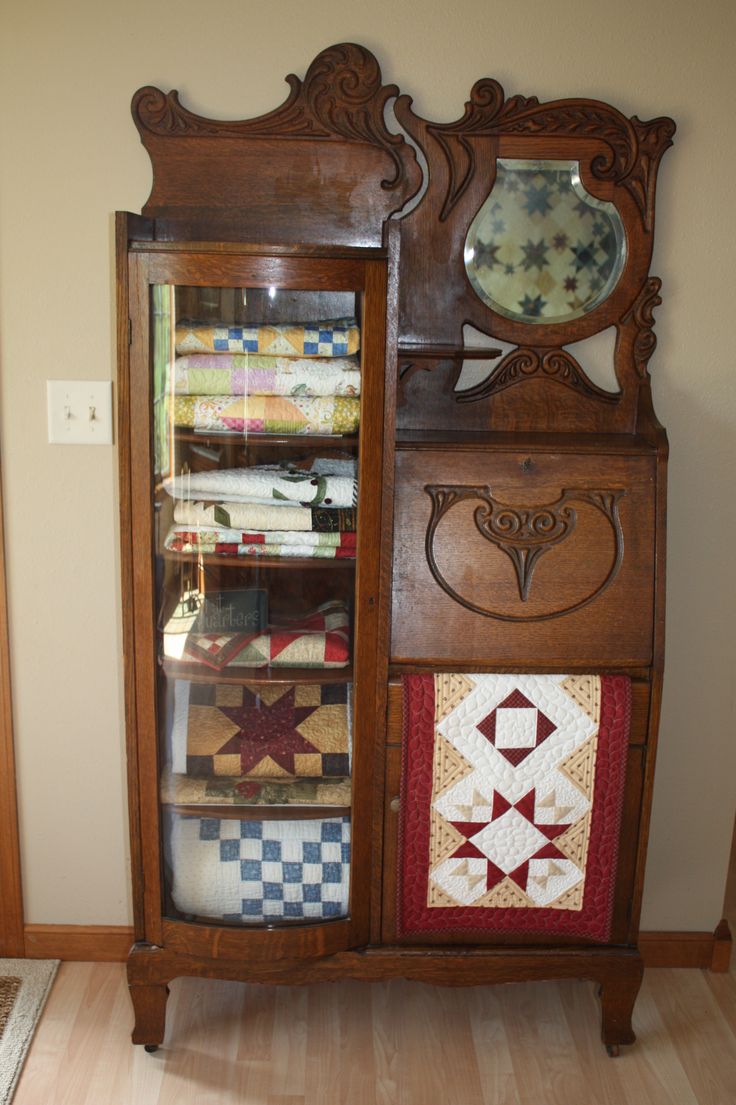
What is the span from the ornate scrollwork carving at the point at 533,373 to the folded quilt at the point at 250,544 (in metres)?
0.43

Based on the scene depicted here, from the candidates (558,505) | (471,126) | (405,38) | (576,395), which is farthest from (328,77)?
(558,505)

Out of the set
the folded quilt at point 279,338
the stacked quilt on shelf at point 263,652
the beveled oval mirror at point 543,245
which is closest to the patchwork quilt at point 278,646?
the stacked quilt on shelf at point 263,652

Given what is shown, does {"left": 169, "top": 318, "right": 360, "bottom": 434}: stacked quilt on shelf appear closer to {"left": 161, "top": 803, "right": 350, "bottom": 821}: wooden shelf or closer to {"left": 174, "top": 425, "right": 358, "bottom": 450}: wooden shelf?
{"left": 174, "top": 425, "right": 358, "bottom": 450}: wooden shelf

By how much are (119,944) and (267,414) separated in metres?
1.27

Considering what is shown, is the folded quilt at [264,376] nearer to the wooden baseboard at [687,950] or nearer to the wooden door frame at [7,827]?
the wooden door frame at [7,827]

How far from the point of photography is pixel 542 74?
186 centimetres

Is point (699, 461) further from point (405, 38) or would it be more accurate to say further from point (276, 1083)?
point (276, 1083)

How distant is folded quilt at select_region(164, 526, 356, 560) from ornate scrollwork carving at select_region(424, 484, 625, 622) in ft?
0.54

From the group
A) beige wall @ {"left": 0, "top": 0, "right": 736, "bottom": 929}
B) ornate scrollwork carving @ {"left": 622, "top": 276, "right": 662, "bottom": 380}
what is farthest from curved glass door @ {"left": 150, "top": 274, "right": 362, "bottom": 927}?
ornate scrollwork carving @ {"left": 622, "top": 276, "right": 662, "bottom": 380}

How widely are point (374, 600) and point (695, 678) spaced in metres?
0.80

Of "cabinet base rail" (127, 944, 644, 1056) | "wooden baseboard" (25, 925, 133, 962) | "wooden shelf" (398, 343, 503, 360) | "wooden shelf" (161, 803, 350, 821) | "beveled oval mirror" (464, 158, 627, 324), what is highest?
"beveled oval mirror" (464, 158, 627, 324)

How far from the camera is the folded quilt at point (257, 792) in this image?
1849mm

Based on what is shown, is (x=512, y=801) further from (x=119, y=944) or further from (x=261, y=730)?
(x=119, y=944)

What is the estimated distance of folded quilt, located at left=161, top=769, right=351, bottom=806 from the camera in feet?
6.07
